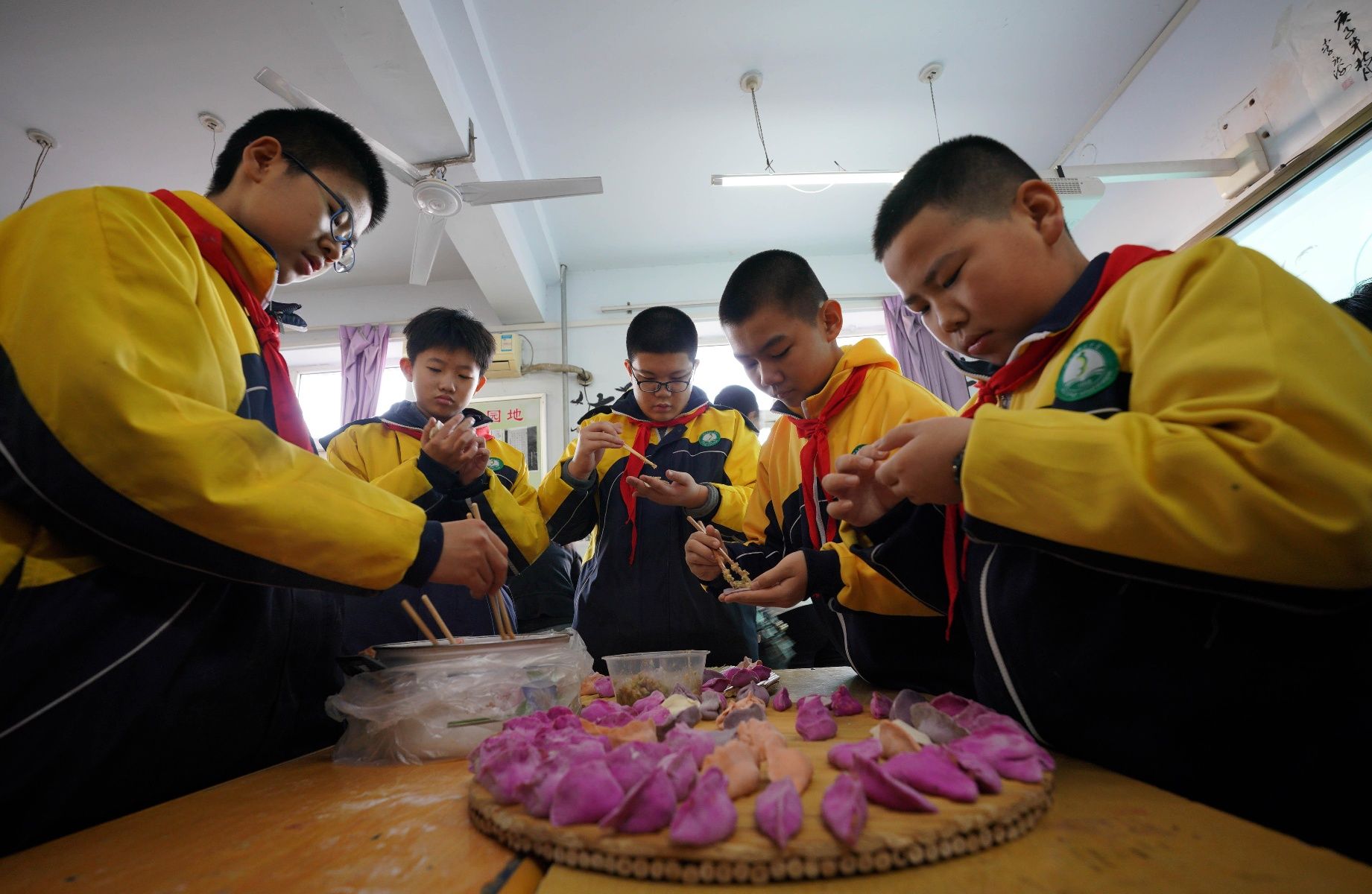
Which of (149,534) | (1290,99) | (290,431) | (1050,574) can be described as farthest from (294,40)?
(1290,99)

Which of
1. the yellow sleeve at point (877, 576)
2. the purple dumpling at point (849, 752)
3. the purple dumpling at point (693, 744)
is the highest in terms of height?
the yellow sleeve at point (877, 576)

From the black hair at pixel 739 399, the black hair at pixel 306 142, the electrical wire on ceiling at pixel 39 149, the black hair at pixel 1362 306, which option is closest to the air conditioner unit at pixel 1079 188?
the black hair at pixel 1362 306

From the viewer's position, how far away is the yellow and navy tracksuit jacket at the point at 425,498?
1.42 metres

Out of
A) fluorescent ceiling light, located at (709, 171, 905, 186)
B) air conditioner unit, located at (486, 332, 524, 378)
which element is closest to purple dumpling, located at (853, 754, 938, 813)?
fluorescent ceiling light, located at (709, 171, 905, 186)

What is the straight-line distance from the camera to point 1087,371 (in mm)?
741

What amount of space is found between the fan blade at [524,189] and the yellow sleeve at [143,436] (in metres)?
2.30

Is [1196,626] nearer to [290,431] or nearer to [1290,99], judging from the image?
[290,431]

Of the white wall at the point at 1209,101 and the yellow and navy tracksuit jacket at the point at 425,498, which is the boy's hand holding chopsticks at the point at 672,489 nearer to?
the yellow and navy tracksuit jacket at the point at 425,498

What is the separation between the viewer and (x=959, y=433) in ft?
2.44

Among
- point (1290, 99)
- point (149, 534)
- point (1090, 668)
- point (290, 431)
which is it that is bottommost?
point (1090, 668)

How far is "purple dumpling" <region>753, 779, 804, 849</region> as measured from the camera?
0.45 m

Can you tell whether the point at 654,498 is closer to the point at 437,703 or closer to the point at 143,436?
the point at 437,703

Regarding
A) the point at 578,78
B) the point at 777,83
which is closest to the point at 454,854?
the point at 578,78

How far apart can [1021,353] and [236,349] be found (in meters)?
1.13
